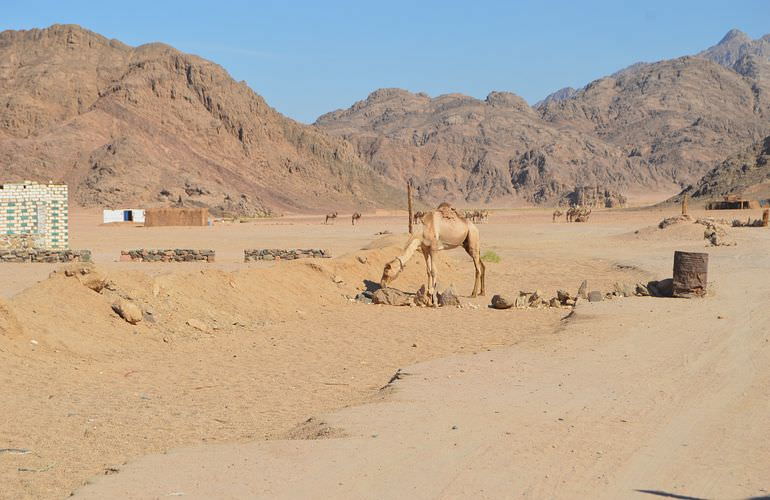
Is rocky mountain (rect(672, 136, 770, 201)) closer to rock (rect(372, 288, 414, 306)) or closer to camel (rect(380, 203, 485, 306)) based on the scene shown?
camel (rect(380, 203, 485, 306))

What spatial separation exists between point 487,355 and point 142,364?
508 centimetres

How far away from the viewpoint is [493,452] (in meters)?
7.87

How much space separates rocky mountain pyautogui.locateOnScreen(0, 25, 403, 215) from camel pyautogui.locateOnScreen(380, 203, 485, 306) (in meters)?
78.9

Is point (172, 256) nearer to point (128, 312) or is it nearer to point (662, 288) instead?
point (128, 312)

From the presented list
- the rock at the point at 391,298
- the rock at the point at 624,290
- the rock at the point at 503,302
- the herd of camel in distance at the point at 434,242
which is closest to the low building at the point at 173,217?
the herd of camel in distance at the point at 434,242

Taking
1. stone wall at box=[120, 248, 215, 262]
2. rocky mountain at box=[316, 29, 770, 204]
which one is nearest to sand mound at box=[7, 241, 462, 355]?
stone wall at box=[120, 248, 215, 262]

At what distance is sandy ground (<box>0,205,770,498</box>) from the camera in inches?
288

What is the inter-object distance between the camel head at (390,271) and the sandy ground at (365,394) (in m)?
0.73

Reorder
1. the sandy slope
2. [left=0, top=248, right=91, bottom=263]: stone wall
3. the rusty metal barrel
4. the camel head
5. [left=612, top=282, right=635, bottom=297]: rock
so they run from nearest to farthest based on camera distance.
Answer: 1. the sandy slope
2. the rusty metal barrel
3. the camel head
4. [left=612, top=282, right=635, bottom=297]: rock
5. [left=0, top=248, right=91, bottom=263]: stone wall

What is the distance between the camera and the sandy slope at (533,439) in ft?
23.0

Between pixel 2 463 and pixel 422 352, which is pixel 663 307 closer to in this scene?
pixel 422 352

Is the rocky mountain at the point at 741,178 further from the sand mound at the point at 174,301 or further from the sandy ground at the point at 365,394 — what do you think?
the sand mound at the point at 174,301

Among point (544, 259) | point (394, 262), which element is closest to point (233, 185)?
point (544, 259)

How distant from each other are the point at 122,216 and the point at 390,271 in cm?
5828
